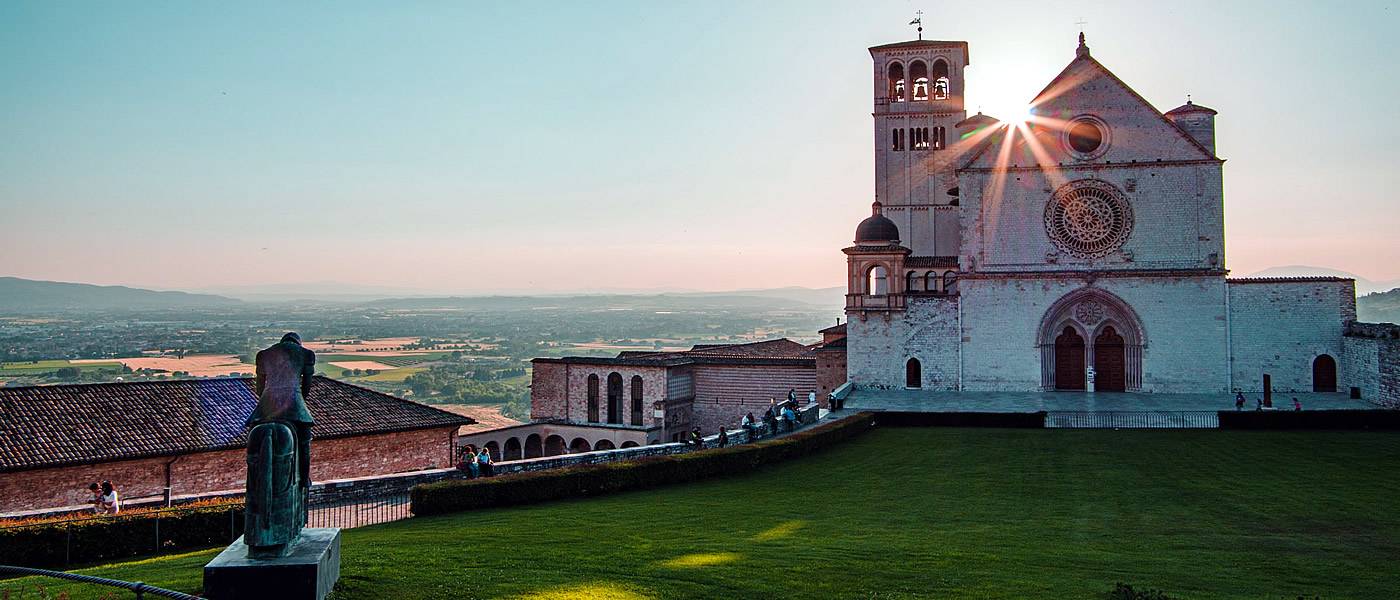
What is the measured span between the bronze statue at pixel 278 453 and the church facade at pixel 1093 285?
109 feet

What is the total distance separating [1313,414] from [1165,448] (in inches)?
277

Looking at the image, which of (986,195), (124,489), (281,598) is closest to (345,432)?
(124,489)

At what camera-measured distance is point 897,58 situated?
51.3 m

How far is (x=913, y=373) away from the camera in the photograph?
40500mm

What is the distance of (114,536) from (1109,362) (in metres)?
35.9

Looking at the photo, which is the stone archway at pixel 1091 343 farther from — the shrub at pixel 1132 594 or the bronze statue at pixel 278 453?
the bronze statue at pixel 278 453

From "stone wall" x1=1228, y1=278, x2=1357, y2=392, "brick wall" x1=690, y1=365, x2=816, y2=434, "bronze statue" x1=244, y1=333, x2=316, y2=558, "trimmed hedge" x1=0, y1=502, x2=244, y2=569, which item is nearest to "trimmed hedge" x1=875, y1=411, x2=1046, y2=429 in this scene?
"brick wall" x1=690, y1=365, x2=816, y2=434

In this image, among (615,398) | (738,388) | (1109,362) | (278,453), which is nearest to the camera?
(278,453)

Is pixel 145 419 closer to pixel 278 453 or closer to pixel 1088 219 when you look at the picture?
pixel 278 453

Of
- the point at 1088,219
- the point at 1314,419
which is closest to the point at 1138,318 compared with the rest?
the point at 1088,219

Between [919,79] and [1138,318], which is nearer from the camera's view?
[1138,318]

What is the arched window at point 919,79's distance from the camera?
51.5m

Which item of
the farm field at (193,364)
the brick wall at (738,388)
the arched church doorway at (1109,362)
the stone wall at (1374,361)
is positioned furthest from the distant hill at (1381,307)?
the farm field at (193,364)

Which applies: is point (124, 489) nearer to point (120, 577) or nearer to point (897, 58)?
point (120, 577)
